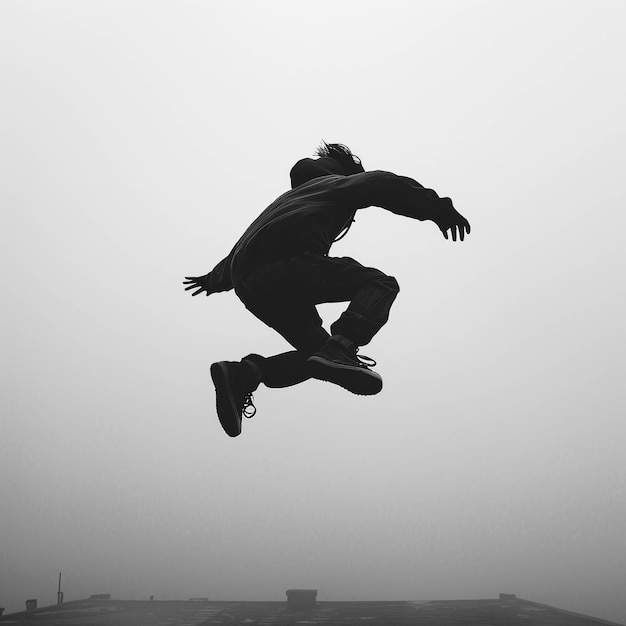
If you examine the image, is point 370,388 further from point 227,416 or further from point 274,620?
point 274,620

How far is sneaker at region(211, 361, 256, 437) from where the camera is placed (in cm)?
524

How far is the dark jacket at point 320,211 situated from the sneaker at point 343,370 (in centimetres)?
72

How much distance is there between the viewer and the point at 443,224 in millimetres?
4875

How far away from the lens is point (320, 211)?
4.95m

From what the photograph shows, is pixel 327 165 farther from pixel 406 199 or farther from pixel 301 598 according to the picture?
pixel 301 598

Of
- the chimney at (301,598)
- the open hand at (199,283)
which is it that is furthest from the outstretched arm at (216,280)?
the chimney at (301,598)

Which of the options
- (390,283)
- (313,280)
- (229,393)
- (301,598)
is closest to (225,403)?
(229,393)

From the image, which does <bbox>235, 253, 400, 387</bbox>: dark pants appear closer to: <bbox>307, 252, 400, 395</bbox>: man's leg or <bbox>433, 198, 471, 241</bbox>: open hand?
<bbox>307, 252, 400, 395</bbox>: man's leg

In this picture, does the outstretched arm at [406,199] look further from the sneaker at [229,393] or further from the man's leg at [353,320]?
the sneaker at [229,393]

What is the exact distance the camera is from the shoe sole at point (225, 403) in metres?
5.23
